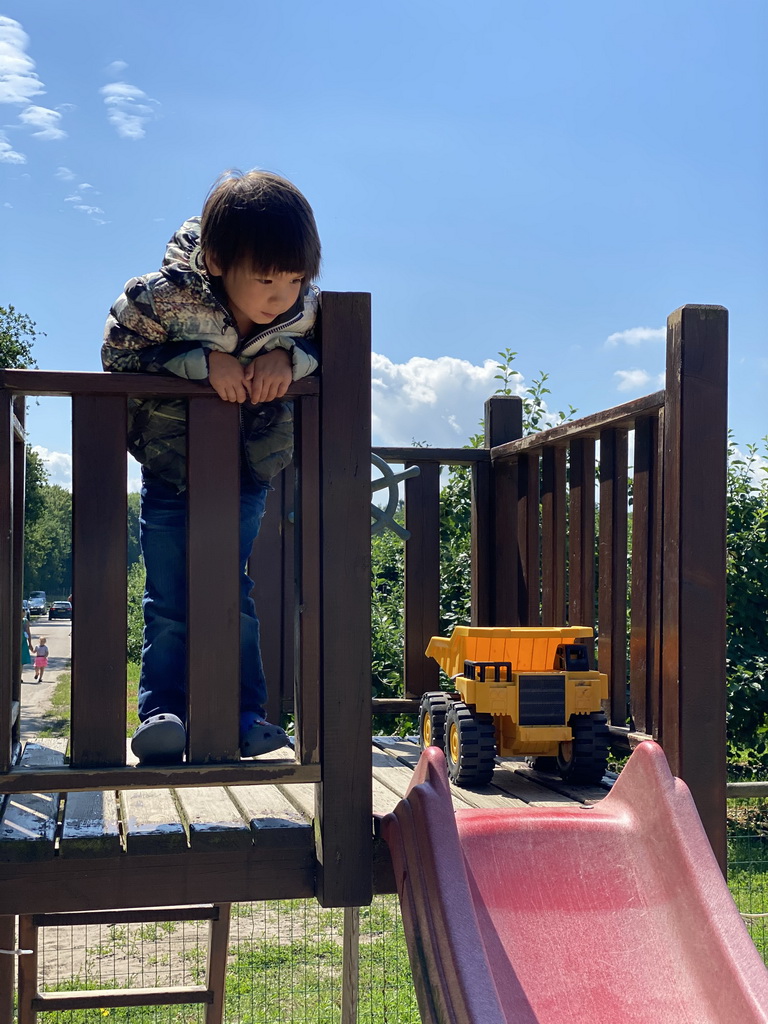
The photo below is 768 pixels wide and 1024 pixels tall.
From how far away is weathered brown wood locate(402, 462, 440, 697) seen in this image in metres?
4.27

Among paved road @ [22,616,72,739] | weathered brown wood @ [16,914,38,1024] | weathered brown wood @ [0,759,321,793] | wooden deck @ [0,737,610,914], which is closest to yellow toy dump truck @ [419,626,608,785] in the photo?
wooden deck @ [0,737,610,914]

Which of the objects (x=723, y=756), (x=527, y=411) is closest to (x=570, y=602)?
(x=723, y=756)

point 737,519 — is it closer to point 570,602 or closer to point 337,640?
point 570,602

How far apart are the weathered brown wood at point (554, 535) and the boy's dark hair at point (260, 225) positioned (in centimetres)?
174

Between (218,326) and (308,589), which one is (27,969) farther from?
(218,326)

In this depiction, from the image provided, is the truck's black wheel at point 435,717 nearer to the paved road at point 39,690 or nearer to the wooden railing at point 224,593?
the wooden railing at point 224,593

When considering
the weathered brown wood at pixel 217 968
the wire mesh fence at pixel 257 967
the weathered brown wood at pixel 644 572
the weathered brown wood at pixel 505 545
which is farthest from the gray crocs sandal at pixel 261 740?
the wire mesh fence at pixel 257 967

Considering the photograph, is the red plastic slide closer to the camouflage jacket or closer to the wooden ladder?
the camouflage jacket

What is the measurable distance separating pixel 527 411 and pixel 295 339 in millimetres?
4175

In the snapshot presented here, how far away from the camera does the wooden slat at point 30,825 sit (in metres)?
2.15

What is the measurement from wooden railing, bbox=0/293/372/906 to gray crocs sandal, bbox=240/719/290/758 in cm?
5

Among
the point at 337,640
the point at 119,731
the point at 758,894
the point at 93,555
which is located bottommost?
the point at 758,894

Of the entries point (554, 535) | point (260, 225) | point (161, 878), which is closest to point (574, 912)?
point (161, 878)

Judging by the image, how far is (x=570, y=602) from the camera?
3471 mm
